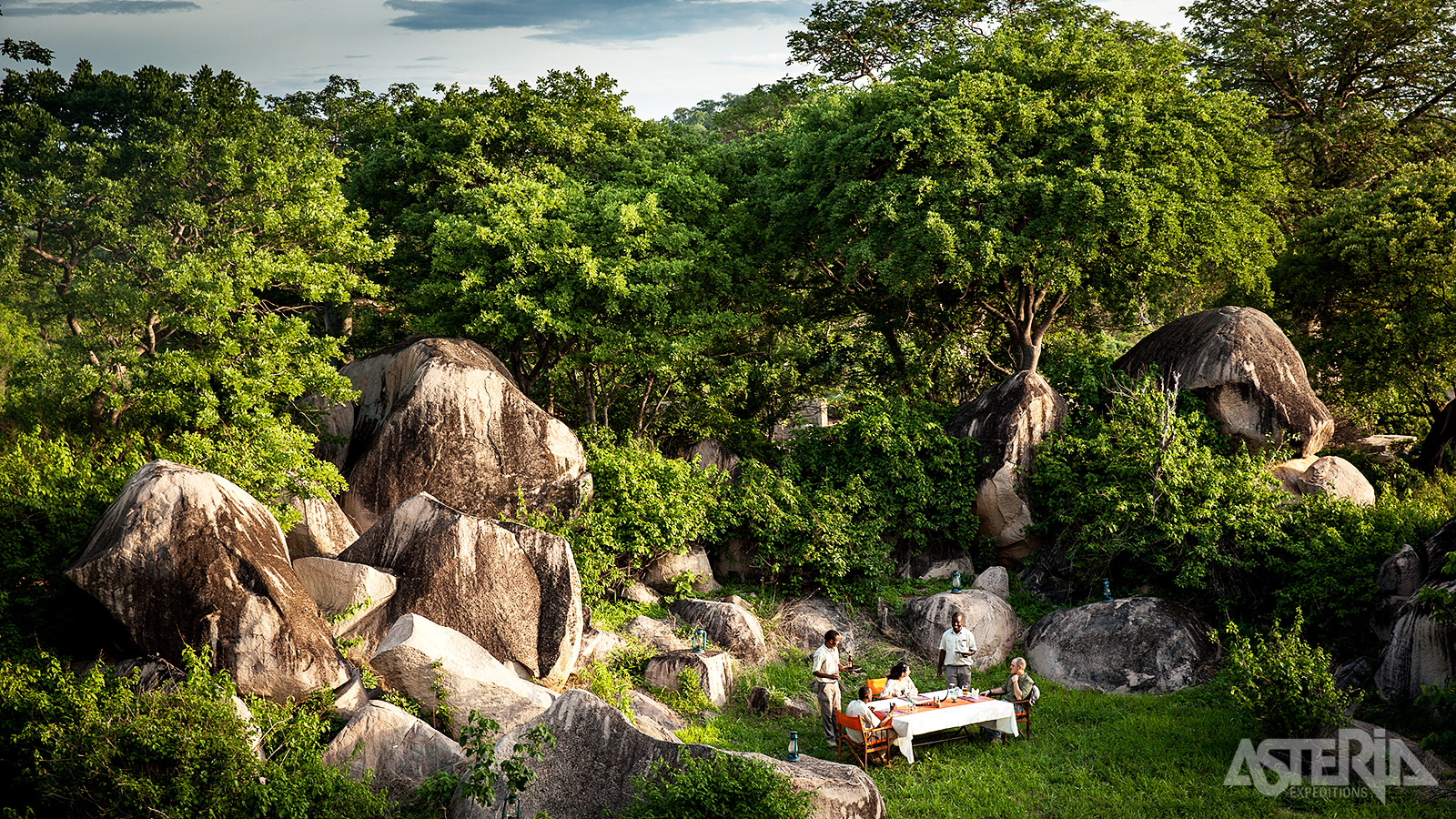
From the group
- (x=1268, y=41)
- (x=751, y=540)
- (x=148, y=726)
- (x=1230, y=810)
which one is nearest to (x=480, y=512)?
(x=751, y=540)

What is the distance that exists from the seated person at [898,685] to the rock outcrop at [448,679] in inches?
170

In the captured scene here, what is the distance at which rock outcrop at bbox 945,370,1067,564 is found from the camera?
18.4 metres

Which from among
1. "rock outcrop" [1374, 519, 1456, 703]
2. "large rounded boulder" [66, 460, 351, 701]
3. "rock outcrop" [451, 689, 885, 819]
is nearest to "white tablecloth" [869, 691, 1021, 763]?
"rock outcrop" [451, 689, 885, 819]

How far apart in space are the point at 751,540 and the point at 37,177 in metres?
23.1

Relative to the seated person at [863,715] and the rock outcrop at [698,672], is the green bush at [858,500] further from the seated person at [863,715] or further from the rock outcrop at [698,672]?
the seated person at [863,715]

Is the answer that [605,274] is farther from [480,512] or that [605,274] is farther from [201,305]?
[201,305]

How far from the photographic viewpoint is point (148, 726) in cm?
863

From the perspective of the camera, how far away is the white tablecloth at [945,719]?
1132 cm

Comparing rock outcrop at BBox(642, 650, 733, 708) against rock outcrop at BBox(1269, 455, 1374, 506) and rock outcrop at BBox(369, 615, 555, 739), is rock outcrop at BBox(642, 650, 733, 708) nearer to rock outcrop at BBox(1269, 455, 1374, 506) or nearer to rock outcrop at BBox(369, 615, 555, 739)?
rock outcrop at BBox(369, 615, 555, 739)

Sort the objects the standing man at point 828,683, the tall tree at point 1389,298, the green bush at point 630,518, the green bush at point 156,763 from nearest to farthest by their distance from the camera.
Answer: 1. the green bush at point 156,763
2. the standing man at point 828,683
3. the green bush at point 630,518
4. the tall tree at point 1389,298

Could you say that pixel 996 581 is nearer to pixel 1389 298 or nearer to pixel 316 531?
pixel 1389 298

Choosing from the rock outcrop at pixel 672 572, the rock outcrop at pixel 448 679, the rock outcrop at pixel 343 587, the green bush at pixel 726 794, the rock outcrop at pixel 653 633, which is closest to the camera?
the green bush at pixel 726 794

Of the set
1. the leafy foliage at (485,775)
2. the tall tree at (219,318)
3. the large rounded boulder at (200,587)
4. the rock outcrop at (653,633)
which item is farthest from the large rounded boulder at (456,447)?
the leafy foliage at (485,775)

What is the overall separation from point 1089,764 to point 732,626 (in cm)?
586
